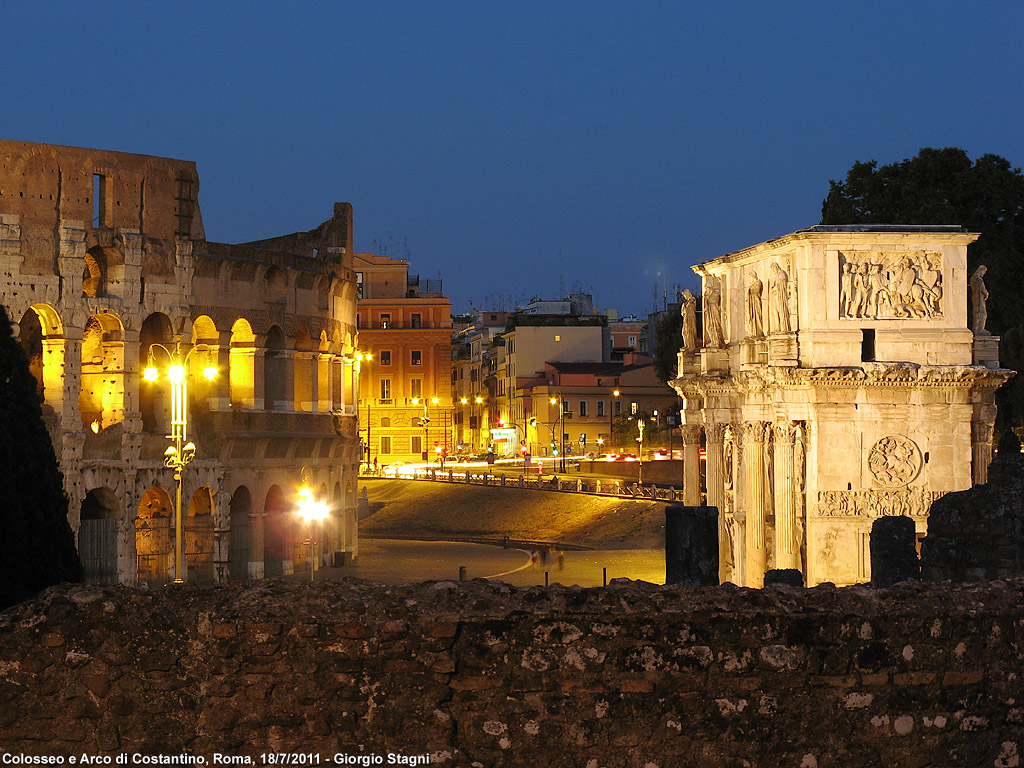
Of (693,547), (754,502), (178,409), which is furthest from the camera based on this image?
(754,502)

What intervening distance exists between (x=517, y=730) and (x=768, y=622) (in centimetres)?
173

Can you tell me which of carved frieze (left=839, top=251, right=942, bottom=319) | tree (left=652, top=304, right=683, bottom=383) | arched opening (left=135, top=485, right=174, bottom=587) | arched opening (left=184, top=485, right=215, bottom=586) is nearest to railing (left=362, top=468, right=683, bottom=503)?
tree (left=652, top=304, right=683, bottom=383)

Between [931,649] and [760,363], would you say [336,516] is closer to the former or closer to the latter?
[760,363]

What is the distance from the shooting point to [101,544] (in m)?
41.5

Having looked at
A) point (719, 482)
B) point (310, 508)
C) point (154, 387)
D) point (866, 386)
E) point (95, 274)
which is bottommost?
point (310, 508)

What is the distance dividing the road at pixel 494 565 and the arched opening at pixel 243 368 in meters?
5.72

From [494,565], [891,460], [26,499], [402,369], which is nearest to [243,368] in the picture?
[494,565]

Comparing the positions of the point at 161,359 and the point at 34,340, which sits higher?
the point at 34,340

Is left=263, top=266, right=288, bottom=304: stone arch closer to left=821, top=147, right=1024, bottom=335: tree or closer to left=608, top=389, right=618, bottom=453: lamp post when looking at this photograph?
left=821, top=147, right=1024, bottom=335: tree

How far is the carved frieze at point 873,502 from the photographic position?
3550 cm

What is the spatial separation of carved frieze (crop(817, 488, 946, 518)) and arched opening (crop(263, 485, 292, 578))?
60.6ft

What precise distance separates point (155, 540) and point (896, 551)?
2665 cm

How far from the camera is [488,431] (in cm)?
13088

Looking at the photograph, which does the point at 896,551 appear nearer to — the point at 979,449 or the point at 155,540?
the point at 979,449
